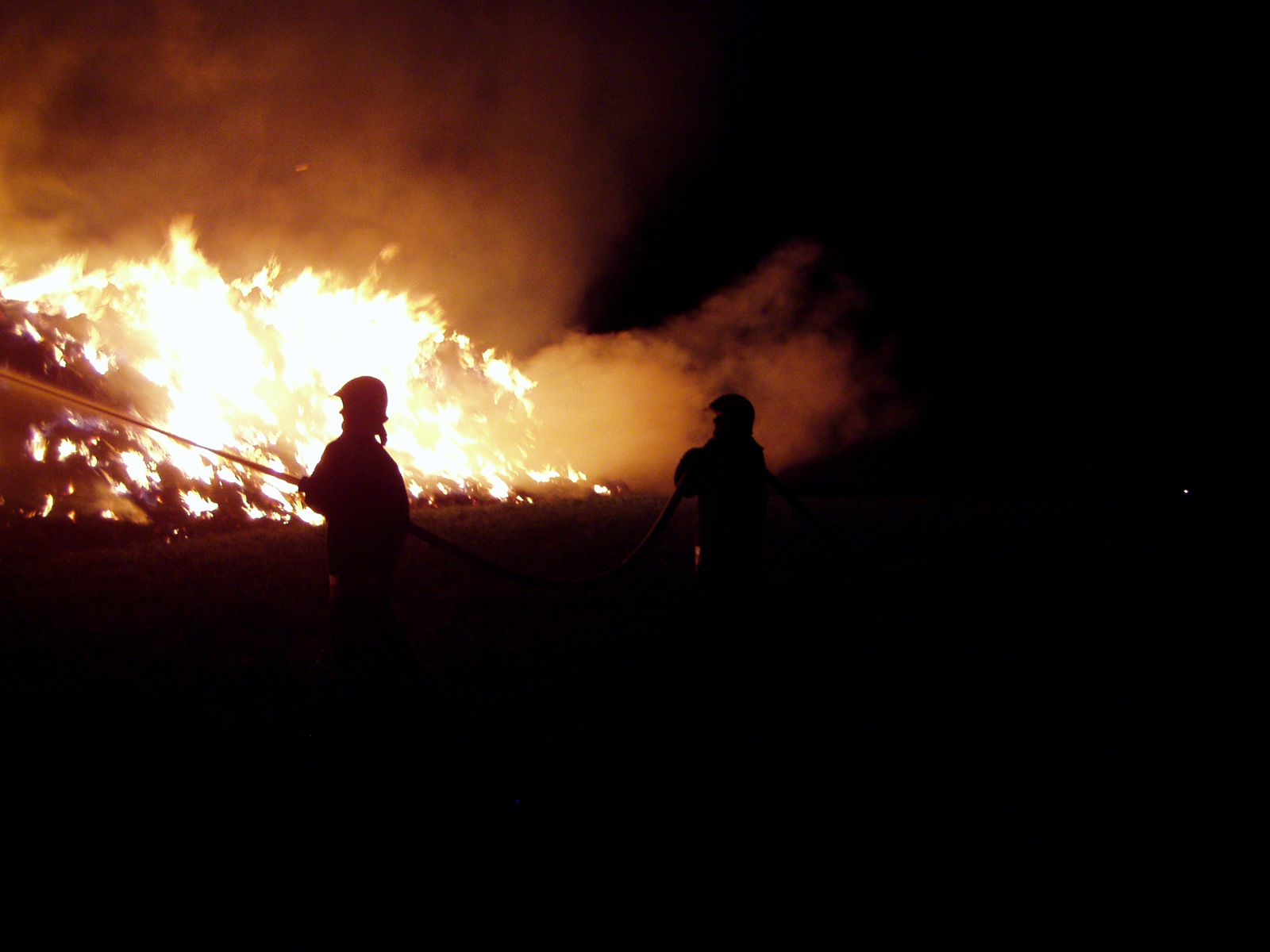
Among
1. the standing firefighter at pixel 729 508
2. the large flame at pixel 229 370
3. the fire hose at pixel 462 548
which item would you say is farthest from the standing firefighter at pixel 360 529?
the large flame at pixel 229 370

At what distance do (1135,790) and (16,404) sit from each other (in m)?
12.2

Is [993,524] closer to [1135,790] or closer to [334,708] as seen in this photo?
[1135,790]

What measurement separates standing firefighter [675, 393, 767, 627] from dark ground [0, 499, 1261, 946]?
1.42 feet

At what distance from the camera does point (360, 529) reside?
3.83m

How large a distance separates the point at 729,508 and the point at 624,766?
7.36 ft

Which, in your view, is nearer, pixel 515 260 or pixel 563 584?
pixel 563 584

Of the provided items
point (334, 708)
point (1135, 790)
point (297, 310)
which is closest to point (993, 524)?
point (1135, 790)

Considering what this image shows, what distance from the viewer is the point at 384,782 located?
3428 mm

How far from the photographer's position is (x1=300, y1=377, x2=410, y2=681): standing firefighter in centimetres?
381

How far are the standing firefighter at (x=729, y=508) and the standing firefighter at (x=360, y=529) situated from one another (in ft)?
7.54

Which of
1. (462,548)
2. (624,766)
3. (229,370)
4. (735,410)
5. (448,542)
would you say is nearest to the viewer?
(624,766)

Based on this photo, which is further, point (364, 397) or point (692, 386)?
point (692, 386)

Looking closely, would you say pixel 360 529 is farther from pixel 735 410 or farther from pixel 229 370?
pixel 229 370

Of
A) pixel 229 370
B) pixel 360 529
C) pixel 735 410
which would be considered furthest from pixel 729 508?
pixel 229 370
